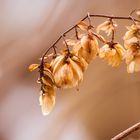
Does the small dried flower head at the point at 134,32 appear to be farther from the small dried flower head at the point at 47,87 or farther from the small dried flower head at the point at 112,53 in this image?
the small dried flower head at the point at 47,87

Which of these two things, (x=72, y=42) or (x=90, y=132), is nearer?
(x=72, y=42)

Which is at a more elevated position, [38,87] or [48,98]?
[38,87]

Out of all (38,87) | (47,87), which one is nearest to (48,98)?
(47,87)

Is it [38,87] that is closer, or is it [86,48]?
[86,48]

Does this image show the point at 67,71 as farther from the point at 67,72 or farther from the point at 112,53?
the point at 112,53

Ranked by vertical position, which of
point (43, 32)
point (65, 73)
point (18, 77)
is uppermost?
point (43, 32)

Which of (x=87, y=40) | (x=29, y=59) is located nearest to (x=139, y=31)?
(x=87, y=40)

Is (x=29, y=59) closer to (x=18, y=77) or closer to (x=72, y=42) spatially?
(x=18, y=77)
